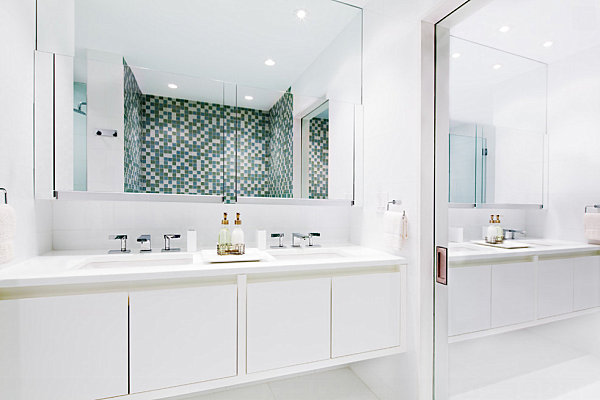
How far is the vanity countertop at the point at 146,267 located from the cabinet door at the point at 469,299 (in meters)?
0.27

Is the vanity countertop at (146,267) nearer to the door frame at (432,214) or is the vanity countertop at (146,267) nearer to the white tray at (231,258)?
the white tray at (231,258)

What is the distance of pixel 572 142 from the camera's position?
1039 millimetres

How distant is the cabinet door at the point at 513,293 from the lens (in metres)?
1.25

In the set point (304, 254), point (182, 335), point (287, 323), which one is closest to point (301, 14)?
point (304, 254)

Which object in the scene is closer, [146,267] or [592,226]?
[592,226]

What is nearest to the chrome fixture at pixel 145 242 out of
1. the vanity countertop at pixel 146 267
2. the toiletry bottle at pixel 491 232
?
the vanity countertop at pixel 146 267

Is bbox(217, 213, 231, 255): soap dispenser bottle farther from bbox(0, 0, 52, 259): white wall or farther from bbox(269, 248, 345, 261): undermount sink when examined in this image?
bbox(0, 0, 52, 259): white wall

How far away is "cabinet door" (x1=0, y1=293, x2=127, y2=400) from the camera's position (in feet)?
3.67

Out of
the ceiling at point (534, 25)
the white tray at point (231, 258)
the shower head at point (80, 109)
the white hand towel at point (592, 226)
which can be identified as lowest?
the white tray at point (231, 258)

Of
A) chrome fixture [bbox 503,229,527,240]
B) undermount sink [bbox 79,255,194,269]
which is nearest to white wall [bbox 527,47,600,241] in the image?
chrome fixture [bbox 503,229,527,240]

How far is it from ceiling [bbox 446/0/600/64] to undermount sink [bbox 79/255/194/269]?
1747 millimetres

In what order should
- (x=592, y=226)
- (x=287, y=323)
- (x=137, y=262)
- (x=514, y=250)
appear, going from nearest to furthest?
1. (x=592, y=226)
2. (x=514, y=250)
3. (x=287, y=323)
4. (x=137, y=262)

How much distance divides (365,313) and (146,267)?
1.11m

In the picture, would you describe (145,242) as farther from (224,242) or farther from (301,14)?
(301,14)
